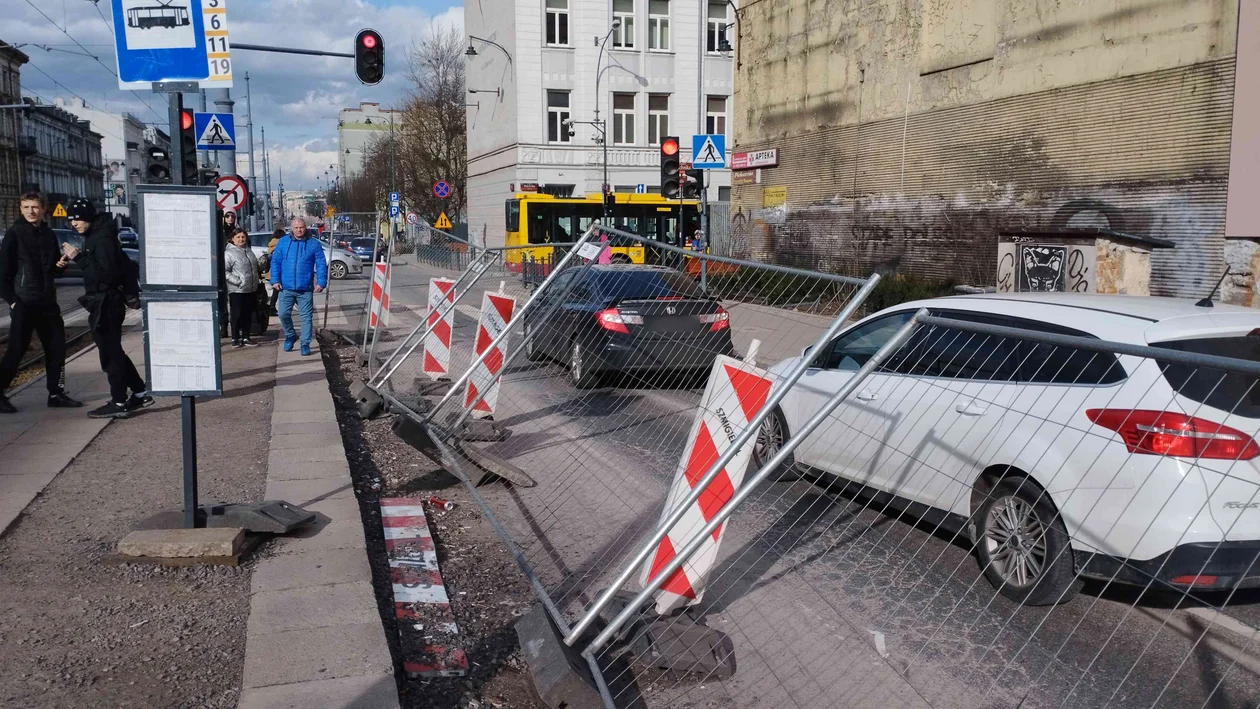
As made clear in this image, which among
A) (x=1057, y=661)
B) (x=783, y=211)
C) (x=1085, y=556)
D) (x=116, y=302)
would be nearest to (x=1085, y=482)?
(x=1085, y=556)

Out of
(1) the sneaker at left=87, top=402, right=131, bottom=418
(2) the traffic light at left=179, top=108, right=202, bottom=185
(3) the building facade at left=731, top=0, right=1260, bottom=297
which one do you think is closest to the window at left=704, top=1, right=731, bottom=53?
(3) the building facade at left=731, top=0, right=1260, bottom=297

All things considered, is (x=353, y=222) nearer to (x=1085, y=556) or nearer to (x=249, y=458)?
(x=249, y=458)

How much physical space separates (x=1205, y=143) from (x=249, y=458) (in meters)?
14.5

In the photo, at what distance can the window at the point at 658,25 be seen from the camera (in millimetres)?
45594

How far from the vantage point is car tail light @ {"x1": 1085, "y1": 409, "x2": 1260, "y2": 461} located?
3.48 meters

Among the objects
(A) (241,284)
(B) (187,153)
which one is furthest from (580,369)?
(A) (241,284)

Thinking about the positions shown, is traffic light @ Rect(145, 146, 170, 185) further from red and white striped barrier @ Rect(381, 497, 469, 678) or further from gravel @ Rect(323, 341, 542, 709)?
red and white striped barrier @ Rect(381, 497, 469, 678)

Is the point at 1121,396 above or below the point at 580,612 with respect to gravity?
above

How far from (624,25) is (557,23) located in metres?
2.93

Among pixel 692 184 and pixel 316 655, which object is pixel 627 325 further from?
pixel 692 184

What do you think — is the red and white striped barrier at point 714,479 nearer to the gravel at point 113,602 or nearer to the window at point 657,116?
the gravel at point 113,602

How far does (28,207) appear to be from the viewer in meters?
8.99

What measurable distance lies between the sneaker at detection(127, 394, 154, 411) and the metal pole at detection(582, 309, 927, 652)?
6.76m

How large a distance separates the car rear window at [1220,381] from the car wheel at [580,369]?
3833mm
